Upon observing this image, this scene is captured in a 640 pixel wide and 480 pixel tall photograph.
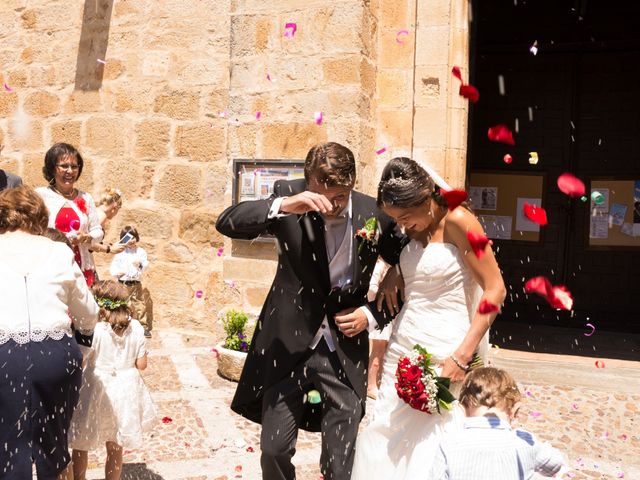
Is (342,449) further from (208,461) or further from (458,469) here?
(208,461)

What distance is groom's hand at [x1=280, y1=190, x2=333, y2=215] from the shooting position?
9.70ft

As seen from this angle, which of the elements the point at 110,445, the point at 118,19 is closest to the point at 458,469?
the point at 110,445

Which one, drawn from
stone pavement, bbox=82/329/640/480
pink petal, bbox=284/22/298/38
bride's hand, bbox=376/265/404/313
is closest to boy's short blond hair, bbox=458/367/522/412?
bride's hand, bbox=376/265/404/313

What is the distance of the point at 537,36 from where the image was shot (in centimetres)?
988

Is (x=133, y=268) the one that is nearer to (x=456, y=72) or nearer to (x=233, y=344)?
(x=233, y=344)

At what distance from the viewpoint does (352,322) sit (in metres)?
3.22

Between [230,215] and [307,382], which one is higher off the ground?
[230,215]

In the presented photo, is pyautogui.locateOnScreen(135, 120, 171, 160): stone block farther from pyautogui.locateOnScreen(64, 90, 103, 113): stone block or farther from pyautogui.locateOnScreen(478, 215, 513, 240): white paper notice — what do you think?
pyautogui.locateOnScreen(478, 215, 513, 240): white paper notice

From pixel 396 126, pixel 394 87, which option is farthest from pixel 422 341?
pixel 394 87

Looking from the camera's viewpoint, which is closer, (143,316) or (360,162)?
(360,162)

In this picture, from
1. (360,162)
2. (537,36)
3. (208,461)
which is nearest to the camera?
(208,461)

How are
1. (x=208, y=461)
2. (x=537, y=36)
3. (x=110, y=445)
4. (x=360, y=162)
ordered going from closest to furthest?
(x=110, y=445), (x=208, y=461), (x=360, y=162), (x=537, y=36)

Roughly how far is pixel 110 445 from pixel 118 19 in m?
6.18

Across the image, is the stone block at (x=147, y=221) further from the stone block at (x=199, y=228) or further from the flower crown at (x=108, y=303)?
the flower crown at (x=108, y=303)
